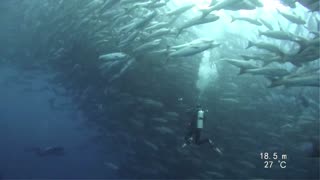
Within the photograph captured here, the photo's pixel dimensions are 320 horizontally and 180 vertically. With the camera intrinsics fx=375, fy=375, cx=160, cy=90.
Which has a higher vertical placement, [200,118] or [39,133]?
[200,118]

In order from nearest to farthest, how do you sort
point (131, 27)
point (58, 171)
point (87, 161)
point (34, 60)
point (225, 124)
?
point (131, 27) → point (225, 124) → point (34, 60) → point (58, 171) → point (87, 161)

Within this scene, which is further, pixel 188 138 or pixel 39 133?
pixel 39 133

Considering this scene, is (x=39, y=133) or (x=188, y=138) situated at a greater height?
(x=188, y=138)

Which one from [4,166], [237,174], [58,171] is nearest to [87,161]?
[58,171]

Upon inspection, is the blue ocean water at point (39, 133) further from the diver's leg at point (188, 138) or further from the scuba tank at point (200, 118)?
the scuba tank at point (200, 118)

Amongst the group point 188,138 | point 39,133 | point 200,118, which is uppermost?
point 200,118

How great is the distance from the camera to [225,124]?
16188 millimetres

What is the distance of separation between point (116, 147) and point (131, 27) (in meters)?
18.0

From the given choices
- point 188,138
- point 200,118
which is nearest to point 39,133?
point 188,138

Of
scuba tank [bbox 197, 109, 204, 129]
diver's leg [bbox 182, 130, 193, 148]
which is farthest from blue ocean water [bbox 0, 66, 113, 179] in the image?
scuba tank [bbox 197, 109, 204, 129]

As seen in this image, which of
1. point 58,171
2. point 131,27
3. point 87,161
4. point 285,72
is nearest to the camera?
point 285,72

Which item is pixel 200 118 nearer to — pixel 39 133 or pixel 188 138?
pixel 188 138

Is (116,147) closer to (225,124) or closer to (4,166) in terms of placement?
(4,166)

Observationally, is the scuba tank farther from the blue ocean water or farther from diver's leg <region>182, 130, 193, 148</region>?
the blue ocean water
